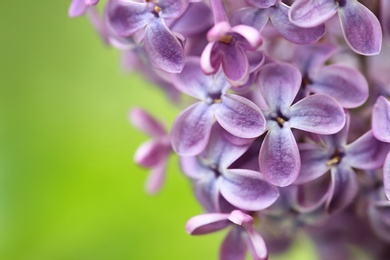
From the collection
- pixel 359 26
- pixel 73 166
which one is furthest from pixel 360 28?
pixel 73 166

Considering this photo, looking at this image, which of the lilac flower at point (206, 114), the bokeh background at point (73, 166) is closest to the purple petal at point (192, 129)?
the lilac flower at point (206, 114)

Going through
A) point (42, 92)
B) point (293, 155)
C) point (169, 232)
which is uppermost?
point (293, 155)

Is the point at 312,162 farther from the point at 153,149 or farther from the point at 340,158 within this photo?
the point at 153,149

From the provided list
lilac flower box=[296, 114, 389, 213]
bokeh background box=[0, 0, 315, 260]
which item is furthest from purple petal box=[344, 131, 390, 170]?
bokeh background box=[0, 0, 315, 260]

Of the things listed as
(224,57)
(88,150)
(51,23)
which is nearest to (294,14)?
(224,57)

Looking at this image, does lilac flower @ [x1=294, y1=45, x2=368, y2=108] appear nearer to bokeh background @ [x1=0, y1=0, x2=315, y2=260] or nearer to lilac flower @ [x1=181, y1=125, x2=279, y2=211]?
lilac flower @ [x1=181, y1=125, x2=279, y2=211]

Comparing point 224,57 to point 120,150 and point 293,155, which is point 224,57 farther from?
point 120,150

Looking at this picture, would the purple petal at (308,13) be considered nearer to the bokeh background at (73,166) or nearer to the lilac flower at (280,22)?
the lilac flower at (280,22)
